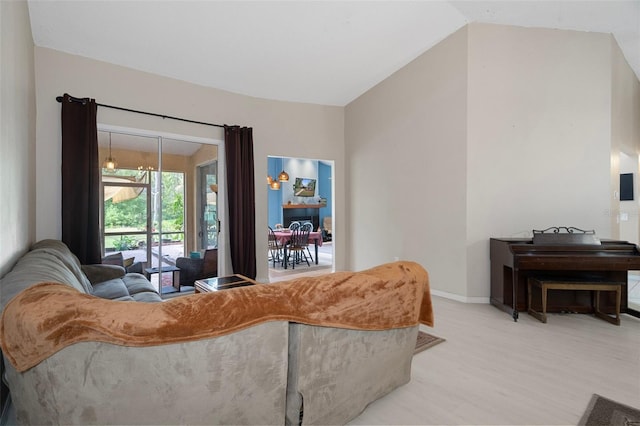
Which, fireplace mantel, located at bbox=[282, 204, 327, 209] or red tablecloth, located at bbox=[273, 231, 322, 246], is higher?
fireplace mantel, located at bbox=[282, 204, 327, 209]

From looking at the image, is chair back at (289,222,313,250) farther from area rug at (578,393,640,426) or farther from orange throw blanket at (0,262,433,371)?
area rug at (578,393,640,426)

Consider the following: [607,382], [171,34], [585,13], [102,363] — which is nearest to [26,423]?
[102,363]

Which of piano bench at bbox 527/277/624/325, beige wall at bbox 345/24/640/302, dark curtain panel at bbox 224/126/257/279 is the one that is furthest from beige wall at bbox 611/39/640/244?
dark curtain panel at bbox 224/126/257/279

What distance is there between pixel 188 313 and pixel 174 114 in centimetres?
378

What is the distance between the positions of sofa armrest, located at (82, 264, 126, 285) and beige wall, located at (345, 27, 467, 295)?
3786mm

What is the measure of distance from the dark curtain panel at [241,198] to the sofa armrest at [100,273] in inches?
61.9

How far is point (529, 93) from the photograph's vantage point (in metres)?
3.83

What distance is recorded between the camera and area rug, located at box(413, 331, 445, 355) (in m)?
2.71

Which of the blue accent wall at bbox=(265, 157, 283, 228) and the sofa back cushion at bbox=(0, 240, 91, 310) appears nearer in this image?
the sofa back cushion at bbox=(0, 240, 91, 310)

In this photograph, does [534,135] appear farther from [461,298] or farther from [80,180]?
[80,180]

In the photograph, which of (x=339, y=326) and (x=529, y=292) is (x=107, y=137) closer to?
(x=339, y=326)

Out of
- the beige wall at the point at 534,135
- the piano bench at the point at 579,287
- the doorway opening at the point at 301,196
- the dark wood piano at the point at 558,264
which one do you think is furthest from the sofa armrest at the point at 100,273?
the doorway opening at the point at 301,196

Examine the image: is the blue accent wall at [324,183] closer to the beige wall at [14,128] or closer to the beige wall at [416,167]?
the beige wall at [416,167]

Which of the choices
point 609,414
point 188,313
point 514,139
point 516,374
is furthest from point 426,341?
point 514,139
